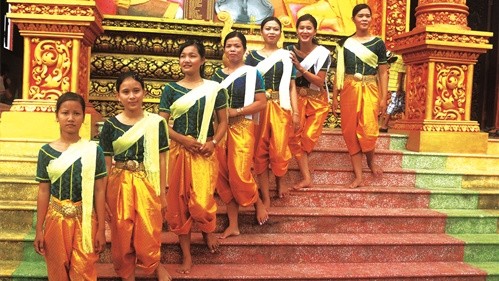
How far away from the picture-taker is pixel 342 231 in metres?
4.50

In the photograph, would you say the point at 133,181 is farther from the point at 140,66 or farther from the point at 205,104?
the point at 140,66

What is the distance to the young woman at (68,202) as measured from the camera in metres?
3.09

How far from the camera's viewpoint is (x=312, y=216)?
445 cm

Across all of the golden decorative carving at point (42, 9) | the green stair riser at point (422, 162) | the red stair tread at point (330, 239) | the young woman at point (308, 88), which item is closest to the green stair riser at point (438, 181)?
the green stair riser at point (422, 162)

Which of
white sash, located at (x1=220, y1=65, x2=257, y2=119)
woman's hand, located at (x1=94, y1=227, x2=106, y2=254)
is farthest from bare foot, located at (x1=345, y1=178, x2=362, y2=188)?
woman's hand, located at (x1=94, y1=227, x2=106, y2=254)

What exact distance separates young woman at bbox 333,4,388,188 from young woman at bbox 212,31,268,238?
3.96 feet

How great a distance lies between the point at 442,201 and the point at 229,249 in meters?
2.05

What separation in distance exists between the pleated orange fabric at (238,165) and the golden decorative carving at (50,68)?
62.5 inches

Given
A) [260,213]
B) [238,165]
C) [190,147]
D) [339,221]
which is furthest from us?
[339,221]

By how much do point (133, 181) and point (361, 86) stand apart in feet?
8.03

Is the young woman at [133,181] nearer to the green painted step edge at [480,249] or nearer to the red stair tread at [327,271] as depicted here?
the red stair tread at [327,271]

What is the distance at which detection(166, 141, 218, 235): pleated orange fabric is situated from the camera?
3680 millimetres

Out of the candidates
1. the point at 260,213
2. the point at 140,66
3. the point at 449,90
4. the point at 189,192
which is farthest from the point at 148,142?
the point at 449,90

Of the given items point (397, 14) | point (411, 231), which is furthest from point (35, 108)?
point (397, 14)
